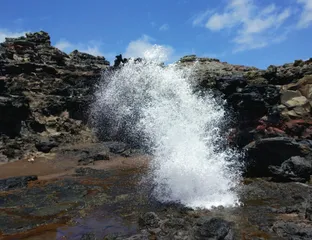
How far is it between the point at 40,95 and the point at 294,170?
54.1 feet

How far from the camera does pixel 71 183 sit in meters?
11.8

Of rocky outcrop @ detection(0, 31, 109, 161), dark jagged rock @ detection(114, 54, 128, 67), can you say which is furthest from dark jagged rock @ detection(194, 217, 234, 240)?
dark jagged rock @ detection(114, 54, 128, 67)

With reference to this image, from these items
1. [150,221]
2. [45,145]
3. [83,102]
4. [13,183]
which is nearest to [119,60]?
[83,102]

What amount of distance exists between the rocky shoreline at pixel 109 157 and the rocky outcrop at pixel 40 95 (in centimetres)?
7

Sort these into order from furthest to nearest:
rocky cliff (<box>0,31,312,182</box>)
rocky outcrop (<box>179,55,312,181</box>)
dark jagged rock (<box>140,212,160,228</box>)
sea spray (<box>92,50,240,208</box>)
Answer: rocky cliff (<box>0,31,312,182</box>) < rocky outcrop (<box>179,55,312,181</box>) < sea spray (<box>92,50,240,208</box>) < dark jagged rock (<box>140,212,160,228</box>)

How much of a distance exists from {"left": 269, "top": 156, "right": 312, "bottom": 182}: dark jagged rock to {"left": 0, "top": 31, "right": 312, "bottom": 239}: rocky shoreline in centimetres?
3

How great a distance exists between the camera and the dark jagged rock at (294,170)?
36.4ft

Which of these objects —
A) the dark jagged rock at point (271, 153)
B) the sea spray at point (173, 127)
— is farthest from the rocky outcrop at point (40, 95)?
the dark jagged rock at point (271, 153)

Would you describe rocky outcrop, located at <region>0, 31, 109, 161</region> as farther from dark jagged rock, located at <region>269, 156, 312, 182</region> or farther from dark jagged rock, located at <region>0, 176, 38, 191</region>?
dark jagged rock, located at <region>269, 156, 312, 182</region>

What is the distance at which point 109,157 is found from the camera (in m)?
17.1

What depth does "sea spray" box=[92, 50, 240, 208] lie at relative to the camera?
385 inches

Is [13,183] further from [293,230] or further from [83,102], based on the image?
[83,102]

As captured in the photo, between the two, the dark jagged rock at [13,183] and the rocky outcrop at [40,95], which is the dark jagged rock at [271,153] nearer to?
the dark jagged rock at [13,183]

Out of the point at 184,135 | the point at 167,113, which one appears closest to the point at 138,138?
the point at 167,113
